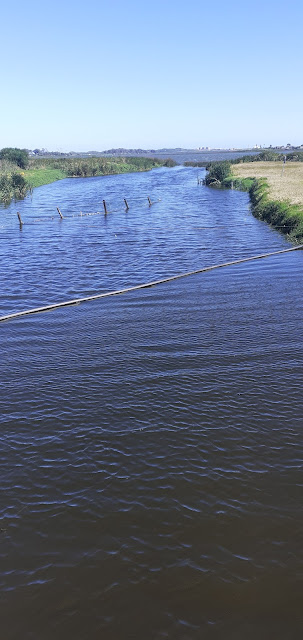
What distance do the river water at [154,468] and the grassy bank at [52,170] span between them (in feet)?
186

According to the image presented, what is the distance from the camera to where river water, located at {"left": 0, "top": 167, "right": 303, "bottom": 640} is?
6.84 metres

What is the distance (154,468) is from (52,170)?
113881 millimetres

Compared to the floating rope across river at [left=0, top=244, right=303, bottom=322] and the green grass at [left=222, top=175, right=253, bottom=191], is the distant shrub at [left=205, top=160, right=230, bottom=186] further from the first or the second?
the floating rope across river at [left=0, top=244, right=303, bottom=322]

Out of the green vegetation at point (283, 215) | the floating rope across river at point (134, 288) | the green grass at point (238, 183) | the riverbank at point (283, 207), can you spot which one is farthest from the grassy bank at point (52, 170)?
the floating rope across river at point (134, 288)

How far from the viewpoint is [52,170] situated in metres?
114

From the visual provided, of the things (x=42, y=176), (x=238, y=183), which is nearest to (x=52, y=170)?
(x=42, y=176)

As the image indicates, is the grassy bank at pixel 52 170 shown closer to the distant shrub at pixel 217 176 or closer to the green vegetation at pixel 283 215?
the distant shrub at pixel 217 176

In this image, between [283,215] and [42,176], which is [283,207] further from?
[42,176]

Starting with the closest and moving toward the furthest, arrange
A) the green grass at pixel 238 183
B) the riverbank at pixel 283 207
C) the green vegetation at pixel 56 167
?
the riverbank at pixel 283 207 → the green grass at pixel 238 183 → the green vegetation at pixel 56 167

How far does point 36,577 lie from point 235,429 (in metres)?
5.29

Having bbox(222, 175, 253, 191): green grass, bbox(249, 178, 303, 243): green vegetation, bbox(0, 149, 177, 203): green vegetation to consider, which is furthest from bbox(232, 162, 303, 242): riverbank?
bbox(0, 149, 177, 203): green vegetation

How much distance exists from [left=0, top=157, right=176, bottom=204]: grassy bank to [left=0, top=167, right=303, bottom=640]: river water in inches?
2229

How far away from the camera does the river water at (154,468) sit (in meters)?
6.84

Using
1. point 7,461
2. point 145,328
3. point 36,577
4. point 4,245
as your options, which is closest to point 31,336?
point 145,328
